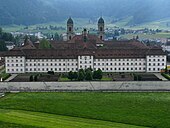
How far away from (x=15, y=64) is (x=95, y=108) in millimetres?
25170

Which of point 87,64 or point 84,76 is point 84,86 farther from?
point 87,64

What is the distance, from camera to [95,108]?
113 ft

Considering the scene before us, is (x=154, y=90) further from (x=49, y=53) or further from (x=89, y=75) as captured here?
(x=49, y=53)

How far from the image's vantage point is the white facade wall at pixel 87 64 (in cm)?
5681

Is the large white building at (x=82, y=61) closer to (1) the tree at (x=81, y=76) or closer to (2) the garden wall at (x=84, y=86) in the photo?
(1) the tree at (x=81, y=76)

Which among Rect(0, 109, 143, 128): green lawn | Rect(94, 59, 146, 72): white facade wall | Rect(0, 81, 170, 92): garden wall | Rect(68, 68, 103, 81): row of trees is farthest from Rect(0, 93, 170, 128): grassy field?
Rect(94, 59, 146, 72): white facade wall

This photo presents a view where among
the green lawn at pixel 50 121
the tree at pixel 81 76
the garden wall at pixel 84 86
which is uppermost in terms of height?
the tree at pixel 81 76

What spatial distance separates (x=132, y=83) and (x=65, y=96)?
26.9 feet

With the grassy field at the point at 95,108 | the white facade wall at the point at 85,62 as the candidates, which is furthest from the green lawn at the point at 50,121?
the white facade wall at the point at 85,62

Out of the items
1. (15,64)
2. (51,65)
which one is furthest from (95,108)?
(15,64)

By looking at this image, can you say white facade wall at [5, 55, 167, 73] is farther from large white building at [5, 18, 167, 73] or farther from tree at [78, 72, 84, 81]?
tree at [78, 72, 84, 81]

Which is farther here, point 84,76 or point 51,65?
point 51,65

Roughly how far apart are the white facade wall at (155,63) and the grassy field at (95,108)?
16344 millimetres

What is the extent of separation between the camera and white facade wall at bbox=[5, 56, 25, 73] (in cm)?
5641
